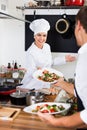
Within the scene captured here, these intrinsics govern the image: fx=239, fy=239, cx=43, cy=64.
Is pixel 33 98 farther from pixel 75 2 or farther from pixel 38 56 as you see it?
pixel 75 2

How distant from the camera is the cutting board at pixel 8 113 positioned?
1.25 m

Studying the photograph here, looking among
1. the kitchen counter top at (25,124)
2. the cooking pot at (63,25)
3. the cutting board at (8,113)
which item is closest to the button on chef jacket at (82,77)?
the kitchen counter top at (25,124)

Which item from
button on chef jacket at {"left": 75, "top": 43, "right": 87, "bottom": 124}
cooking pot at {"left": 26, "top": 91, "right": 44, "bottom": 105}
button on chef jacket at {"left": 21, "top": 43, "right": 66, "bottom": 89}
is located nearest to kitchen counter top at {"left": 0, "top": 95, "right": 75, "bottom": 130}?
cooking pot at {"left": 26, "top": 91, "right": 44, "bottom": 105}

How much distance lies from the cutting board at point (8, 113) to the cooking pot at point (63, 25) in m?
1.16

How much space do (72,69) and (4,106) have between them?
1300 millimetres

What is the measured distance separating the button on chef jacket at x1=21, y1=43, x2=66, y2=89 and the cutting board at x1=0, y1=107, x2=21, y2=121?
0.81 metres

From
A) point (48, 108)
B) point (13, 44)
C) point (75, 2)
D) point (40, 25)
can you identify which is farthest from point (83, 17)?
point (13, 44)

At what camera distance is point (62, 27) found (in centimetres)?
234

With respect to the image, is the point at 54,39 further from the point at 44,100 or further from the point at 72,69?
the point at 44,100

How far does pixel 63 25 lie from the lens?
2.32 m

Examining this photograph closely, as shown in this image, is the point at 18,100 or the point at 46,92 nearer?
the point at 18,100

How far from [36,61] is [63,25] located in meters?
0.44

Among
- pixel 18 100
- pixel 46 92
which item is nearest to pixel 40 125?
pixel 18 100

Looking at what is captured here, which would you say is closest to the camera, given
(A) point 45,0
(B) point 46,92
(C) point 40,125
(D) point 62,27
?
(C) point 40,125
